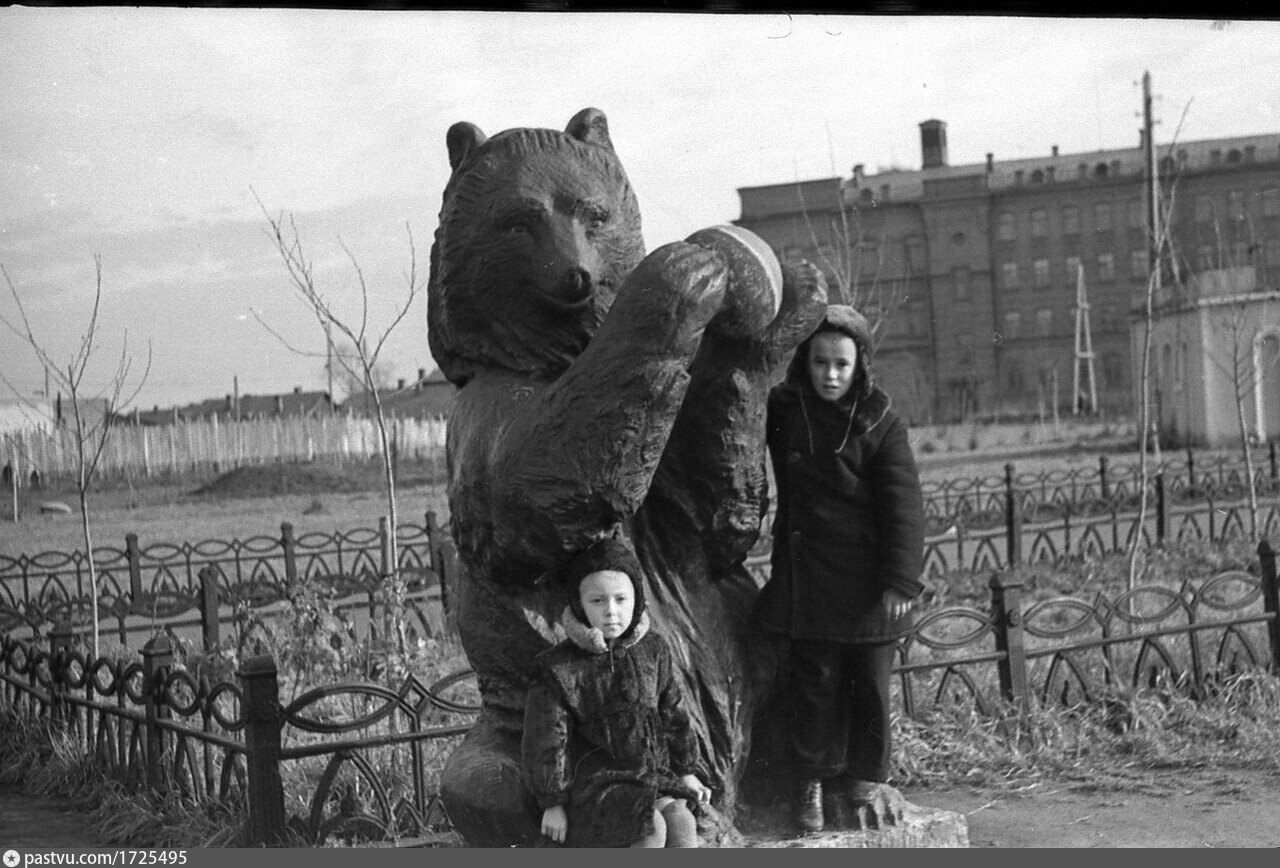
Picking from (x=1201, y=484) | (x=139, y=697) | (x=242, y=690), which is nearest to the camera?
(x=242, y=690)

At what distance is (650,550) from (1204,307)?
6.97 m

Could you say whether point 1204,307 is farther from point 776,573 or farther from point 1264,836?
point 776,573

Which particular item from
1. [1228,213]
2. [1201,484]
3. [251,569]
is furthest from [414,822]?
[1201,484]

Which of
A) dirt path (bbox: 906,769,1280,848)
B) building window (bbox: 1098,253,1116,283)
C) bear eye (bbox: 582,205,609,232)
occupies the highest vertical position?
building window (bbox: 1098,253,1116,283)

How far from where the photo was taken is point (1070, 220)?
716 centimetres

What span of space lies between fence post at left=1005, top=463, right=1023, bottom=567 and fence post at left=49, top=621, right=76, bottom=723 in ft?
21.3

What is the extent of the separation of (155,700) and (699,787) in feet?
9.93

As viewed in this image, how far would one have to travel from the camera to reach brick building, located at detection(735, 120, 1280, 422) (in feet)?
21.8

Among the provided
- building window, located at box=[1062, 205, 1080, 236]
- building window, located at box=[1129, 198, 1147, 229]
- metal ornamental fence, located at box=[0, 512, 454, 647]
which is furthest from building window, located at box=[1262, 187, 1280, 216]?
metal ornamental fence, located at box=[0, 512, 454, 647]

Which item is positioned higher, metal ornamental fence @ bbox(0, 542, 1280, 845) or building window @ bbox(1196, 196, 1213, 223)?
building window @ bbox(1196, 196, 1213, 223)

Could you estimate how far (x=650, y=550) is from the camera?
2.63 meters

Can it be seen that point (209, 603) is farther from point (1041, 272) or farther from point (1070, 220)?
point (1070, 220)

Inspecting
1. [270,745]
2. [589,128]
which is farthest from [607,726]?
[270,745]

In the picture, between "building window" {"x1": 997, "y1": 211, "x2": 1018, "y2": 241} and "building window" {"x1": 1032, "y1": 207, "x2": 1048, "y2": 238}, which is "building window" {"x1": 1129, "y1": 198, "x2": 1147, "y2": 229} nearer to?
"building window" {"x1": 1032, "y1": 207, "x2": 1048, "y2": 238}
